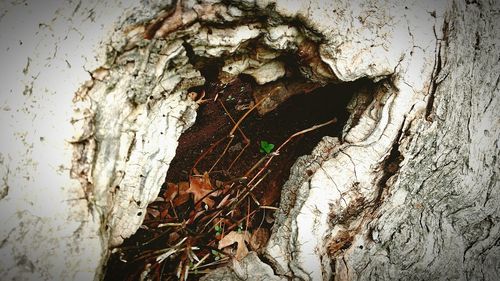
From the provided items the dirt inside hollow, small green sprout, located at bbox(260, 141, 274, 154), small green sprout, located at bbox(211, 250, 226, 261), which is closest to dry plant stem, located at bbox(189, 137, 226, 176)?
the dirt inside hollow

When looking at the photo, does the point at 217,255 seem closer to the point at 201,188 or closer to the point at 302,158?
the point at 201,188

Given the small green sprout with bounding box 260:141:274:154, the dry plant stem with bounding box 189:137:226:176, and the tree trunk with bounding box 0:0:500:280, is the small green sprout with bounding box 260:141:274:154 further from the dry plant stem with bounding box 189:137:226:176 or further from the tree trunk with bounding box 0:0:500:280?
the tree trunk with bounding box 0:0:500:280

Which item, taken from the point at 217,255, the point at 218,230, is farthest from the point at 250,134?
the point at 217,255

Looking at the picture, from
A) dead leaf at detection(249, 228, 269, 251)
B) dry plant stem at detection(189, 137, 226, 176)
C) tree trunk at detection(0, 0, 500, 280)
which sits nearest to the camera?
tree trunk at detection(0, 0, 500, 280)

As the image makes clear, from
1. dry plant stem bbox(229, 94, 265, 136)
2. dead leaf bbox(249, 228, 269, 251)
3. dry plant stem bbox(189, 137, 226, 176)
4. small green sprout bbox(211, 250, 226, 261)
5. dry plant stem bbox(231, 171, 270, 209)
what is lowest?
small green sprout bbox(211, 250, 226, 261)

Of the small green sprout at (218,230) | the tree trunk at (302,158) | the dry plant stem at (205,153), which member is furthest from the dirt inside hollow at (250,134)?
the tree trunk at (302,158)

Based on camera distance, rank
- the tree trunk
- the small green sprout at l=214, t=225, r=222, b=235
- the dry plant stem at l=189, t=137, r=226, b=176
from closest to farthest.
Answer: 1. the tree trunk
2. the small green sprout at l=214, t=225, r=222, b=235
3. the dry plant stem at l=189, t=137, r=226, b=176

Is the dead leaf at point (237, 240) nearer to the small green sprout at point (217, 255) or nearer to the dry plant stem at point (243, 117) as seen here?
the small green sprout at point (217, 255)
